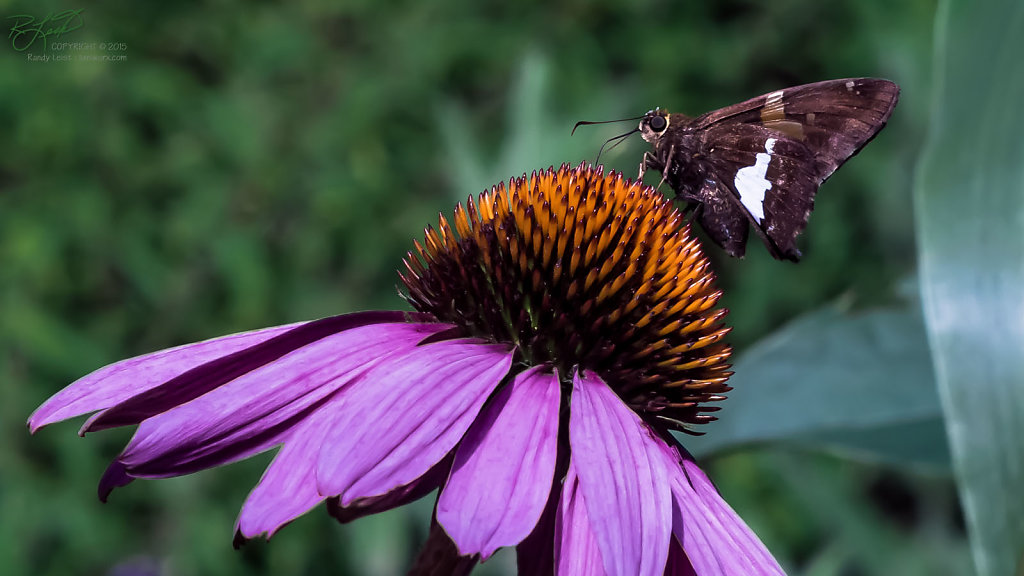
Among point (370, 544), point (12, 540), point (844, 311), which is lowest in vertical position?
point (370, 544)

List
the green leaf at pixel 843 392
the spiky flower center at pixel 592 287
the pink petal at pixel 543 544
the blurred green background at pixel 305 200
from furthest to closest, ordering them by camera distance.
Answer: the blurred green background at pixel 305 200 → the green leaf at pixel 843 392 → the spiky flower center at pixel 592 287 → the pink petal at pixel 543 544

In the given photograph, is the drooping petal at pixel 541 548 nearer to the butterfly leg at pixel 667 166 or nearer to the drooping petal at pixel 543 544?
the drooping petal at pixel 543 544

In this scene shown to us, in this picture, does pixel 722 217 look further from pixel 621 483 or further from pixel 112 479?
pixel 112 479

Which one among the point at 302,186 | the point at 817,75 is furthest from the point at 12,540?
the point at 817,75

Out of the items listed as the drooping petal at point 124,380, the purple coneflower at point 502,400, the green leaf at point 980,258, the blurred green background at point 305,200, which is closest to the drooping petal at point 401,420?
the purple coneflower at point 502,400

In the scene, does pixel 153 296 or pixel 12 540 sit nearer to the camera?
pixel 12 540

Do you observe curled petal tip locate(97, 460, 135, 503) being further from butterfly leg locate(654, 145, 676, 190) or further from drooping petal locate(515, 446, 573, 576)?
butterfly leg locate(654, 145, 676, 190)

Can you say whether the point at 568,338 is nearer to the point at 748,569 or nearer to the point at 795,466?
the point at 748,569
